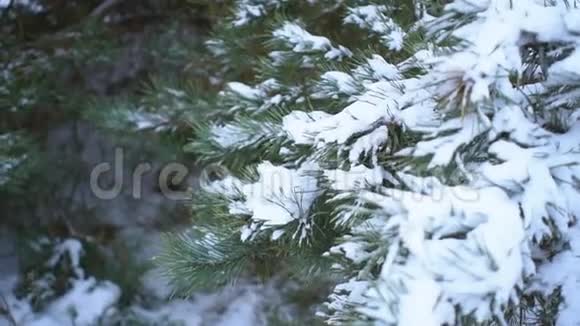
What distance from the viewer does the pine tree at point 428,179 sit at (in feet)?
1.63

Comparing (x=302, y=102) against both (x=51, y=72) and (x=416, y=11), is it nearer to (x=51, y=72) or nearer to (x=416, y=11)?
(x=416, y=11)

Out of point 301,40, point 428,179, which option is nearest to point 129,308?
point 301,40

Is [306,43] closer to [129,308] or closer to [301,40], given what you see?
[301,40]

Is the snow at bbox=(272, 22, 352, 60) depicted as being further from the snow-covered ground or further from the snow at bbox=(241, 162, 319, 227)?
the snow-covered ground

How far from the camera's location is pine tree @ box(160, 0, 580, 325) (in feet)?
1.63

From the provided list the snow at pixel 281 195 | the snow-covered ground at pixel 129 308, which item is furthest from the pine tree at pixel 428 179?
the snow-covered ground at pixel 129 308

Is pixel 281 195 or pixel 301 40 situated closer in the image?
pixel 281 195

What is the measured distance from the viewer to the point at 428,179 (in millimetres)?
573

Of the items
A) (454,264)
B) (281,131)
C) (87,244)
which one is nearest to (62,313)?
(87,244)

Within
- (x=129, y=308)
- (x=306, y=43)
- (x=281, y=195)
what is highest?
(x=306, y=43)

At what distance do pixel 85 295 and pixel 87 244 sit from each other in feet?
0.52

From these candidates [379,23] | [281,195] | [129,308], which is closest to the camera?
[281,195]

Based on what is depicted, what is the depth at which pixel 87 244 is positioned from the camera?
1773mm

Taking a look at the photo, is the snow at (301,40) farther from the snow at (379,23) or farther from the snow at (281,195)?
the snow at (281,195)
